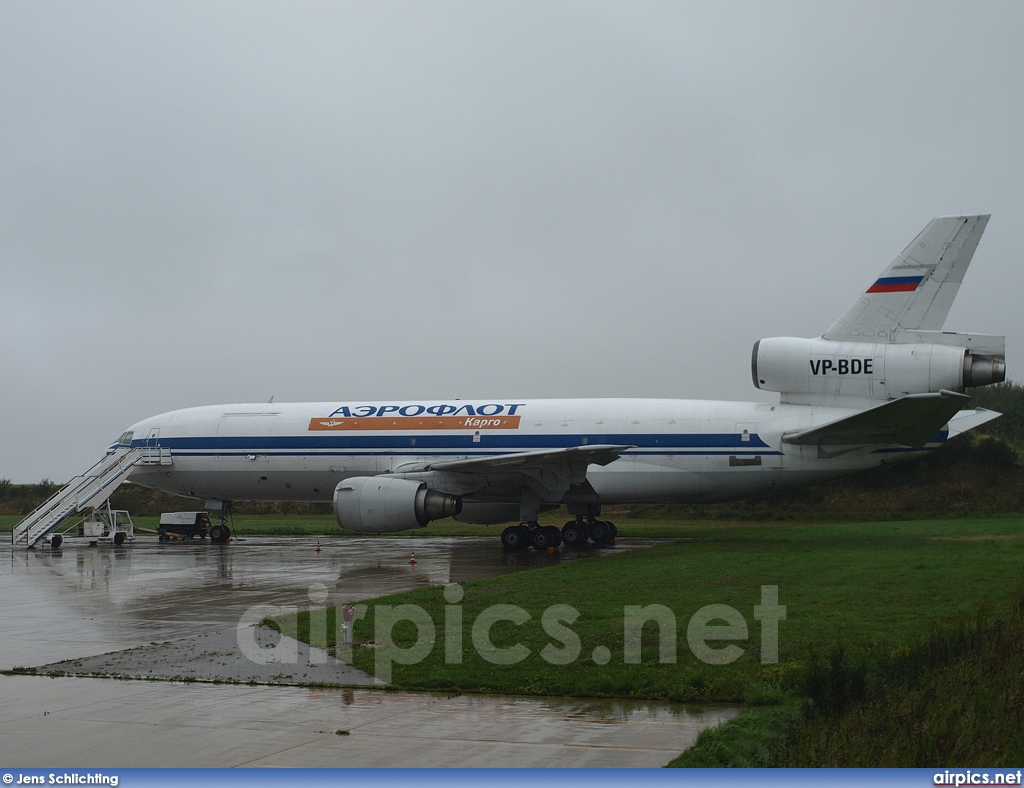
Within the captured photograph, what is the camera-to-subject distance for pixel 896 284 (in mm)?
21719

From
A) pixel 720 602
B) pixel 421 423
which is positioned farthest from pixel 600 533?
pixel 720 602

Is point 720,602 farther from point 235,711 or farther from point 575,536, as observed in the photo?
point 575,536

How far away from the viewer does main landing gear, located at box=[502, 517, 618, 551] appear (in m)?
23.7

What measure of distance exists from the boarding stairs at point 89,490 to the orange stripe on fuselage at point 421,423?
238 inches

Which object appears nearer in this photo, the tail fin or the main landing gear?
the tail fin

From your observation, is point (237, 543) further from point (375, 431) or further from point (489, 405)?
point (489, 405)

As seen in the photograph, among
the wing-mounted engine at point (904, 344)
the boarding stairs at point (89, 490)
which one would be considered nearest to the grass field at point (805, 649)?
the wing-mounted engine at point (904, 344)

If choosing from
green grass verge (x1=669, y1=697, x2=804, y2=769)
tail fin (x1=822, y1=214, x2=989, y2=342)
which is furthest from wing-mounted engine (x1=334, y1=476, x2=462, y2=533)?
green grass verge (x1=669, y1=697, x2=804, y2=769)

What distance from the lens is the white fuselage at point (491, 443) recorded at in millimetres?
23094

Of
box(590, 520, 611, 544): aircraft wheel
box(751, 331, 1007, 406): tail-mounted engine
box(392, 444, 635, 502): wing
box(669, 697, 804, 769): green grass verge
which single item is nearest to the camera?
box(669, 697, 804, 769): green grass verge

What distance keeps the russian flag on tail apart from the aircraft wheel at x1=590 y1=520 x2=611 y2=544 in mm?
8914

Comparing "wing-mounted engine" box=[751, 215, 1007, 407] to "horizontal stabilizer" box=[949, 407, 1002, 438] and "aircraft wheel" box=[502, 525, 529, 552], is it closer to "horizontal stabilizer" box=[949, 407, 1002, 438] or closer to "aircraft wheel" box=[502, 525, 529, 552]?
"horizontal stabilizer" box=[949, 407, 1002, 438]

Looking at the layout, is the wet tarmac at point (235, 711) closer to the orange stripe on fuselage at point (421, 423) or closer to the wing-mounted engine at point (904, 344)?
the orange stripe on fuselage at point (421, 423)

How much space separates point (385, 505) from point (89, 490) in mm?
13036
